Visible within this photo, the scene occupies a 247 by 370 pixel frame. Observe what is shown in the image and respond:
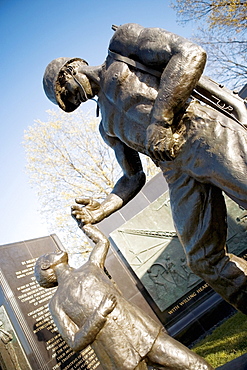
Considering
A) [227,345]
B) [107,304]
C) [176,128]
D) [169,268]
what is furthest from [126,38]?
[169,268]

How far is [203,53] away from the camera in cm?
200

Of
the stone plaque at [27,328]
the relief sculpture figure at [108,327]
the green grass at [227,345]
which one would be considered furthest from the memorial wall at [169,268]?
the relief sculpture figure at [108,327]

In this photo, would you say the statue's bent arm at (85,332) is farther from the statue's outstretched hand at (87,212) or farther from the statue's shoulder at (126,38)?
the statue's shoulder at (126,38)

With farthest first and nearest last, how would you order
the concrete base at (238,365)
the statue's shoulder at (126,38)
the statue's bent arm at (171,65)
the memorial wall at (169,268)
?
the memorial wall at (169,268) < the statue's shoulder at (126,38) < the concrete base at (238,365) < the statue's bent arm at (171,65)

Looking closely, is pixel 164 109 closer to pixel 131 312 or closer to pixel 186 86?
pixel 186 86

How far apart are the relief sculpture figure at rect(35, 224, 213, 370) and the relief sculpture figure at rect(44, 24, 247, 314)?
541 millimetres

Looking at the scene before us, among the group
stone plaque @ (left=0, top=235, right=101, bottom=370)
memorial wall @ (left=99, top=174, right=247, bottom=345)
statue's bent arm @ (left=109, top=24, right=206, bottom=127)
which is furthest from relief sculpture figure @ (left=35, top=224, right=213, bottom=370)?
memorial wall @ (left=99, top=174, right=247, bottom=345)

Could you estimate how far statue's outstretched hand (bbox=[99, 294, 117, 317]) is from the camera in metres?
2.44

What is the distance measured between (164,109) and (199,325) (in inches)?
224

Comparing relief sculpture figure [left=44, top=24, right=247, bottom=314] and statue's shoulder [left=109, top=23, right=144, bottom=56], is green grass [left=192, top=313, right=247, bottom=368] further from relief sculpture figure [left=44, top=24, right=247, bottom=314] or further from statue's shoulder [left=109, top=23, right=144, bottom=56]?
statue's shoulder [left=109, top=23, right=144, bottom=56]

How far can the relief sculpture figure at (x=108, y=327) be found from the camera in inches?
94.6

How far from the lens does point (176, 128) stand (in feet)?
7.23

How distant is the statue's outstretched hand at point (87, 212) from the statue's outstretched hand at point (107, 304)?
0.62 metres

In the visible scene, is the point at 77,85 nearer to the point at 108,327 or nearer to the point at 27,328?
the point at 108,327
